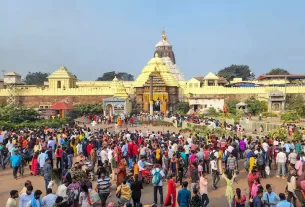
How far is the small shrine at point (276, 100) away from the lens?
35.5 meters

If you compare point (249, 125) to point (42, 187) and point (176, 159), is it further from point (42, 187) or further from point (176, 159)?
point (42, 187)

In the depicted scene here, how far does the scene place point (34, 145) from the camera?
1341 centimetres

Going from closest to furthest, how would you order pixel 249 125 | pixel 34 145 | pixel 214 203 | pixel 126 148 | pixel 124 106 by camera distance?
pixel 214 203
pixel 126 148
pixel 34 145
pixel 249 125
pixel 124 106

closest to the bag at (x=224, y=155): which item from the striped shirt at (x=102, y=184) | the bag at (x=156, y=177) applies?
the bag at (x=156, y=177)

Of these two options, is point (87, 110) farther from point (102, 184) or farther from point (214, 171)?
point (102, 184)

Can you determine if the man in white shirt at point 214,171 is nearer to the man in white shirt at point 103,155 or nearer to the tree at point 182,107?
the man in white shirt at point 103,155

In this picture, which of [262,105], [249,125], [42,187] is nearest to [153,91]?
[262,105]

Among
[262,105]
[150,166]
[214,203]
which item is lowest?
[214,203]

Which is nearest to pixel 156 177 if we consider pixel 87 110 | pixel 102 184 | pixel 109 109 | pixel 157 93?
pixel 102 184

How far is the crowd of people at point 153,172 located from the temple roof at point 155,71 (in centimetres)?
2312

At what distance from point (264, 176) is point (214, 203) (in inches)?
119

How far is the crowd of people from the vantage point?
272 inches

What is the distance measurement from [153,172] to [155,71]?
93.9 feet

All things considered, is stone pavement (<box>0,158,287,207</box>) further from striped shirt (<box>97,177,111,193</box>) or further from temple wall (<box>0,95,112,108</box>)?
temple wall (<box>0,95,112,108</box>)
